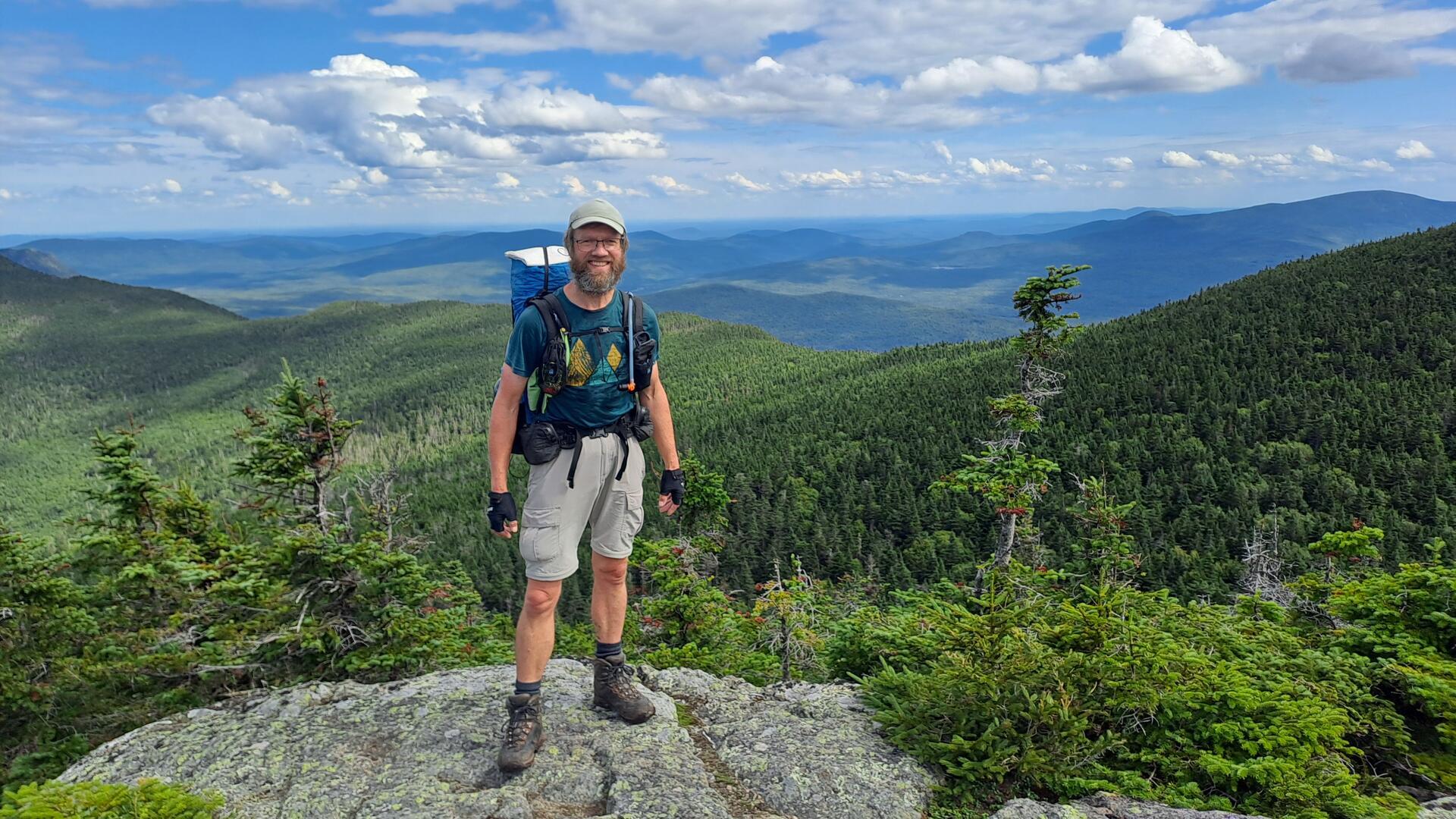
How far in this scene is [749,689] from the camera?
8.75 m

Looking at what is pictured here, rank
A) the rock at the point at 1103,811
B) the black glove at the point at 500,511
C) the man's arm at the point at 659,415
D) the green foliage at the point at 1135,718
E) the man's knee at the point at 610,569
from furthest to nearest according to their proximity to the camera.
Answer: the man's knee at the point at 610,569, the man's arm at the point at 659,415, the black glove at the point at 500,511, the green foliage at the point at 1135,718, the rock at the point at 1103,811

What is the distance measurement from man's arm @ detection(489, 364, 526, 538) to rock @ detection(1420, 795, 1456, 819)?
294 inches

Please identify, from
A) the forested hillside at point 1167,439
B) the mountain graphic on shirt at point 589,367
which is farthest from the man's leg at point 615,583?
the forested hillside at point 1167,439

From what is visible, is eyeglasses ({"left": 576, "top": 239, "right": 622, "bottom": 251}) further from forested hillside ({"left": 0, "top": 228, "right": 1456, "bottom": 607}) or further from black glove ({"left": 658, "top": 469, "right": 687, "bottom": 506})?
forested hillside ({"left": 0, "top": 228, "right": 1456, "bottom": 607})

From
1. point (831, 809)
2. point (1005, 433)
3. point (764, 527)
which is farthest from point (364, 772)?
point (764, 527)

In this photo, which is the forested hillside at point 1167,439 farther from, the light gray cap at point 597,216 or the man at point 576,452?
the light gray cap at point 597,216

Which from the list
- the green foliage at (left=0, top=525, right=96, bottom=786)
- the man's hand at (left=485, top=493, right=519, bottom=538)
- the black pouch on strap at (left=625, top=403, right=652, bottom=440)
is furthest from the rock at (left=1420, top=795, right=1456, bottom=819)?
the green foliage at (left=0, top=525, right=96, bottom=786)

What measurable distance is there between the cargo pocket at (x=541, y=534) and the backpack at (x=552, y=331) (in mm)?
633

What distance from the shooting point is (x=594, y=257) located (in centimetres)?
585

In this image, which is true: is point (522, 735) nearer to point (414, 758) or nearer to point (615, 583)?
point (414, 758)

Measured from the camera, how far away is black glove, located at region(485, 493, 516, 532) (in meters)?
6.07

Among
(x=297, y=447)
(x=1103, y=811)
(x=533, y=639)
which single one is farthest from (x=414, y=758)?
(x=297, y=447)

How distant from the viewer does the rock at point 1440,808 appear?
4.95 metres

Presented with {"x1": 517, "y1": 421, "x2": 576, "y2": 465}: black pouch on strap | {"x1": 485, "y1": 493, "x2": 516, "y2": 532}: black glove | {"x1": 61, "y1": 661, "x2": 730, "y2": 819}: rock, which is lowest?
{"x1": 61, "y1": 661, "x2": 730, "y2": 819}: rock
